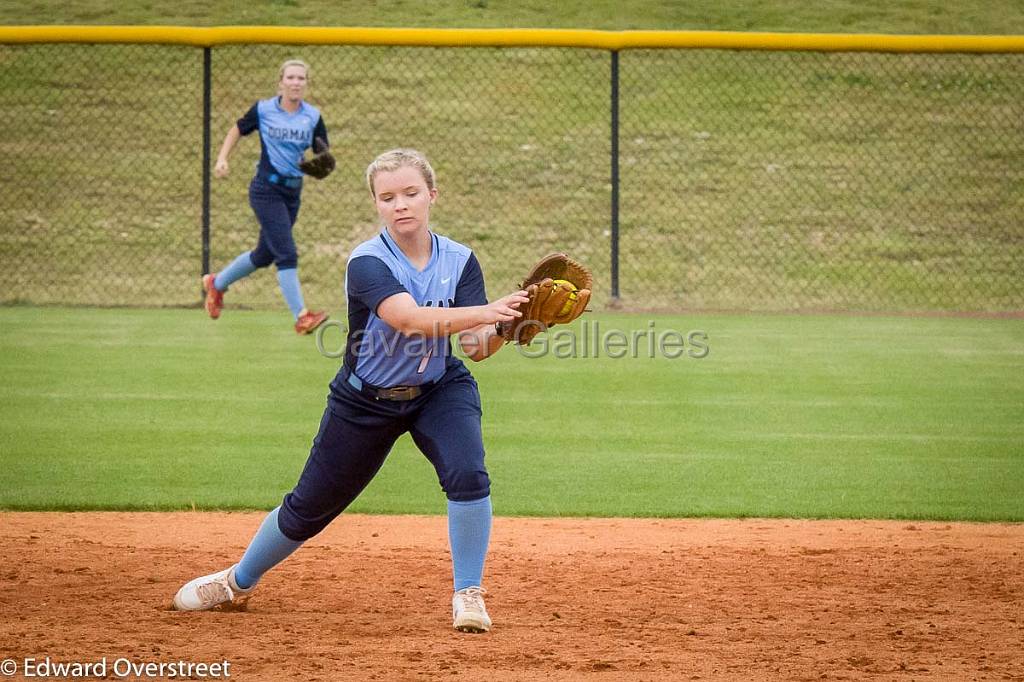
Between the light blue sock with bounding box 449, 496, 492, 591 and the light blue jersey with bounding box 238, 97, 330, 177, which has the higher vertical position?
the light blue jersey with bounding box 238, 97, 330, 177

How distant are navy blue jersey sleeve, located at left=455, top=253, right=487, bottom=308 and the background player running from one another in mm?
6352

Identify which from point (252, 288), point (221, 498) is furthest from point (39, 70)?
point (221, 498)

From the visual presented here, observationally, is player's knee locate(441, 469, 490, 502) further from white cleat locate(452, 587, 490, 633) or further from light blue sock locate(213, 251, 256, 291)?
light blue sock locate(213, 251, 256, 291)

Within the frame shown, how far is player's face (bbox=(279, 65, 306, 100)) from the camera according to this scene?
1044 centimetres

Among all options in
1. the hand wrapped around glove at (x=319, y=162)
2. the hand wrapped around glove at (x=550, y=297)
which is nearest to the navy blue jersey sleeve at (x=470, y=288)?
the hand wrapped around glove at (x=550, y=297)

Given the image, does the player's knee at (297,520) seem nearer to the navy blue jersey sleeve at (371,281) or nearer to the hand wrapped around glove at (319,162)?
the navy blue jersey sleeve at (371,281)

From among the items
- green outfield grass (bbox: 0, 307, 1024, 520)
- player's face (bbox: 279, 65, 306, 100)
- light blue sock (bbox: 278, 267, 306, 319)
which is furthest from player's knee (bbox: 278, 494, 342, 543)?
player's face (bbox: 279, 65, 306, 100)

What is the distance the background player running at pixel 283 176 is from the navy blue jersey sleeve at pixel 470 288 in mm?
6352

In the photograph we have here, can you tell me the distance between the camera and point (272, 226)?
10531mm

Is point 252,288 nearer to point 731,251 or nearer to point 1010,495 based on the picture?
point 731,251

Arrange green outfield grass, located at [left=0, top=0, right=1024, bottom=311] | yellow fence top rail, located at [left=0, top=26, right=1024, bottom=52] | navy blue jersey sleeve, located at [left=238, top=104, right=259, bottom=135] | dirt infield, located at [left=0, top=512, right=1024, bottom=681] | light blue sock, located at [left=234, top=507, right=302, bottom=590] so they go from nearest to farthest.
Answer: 1. dirt infield, located at [left=0, top=512, right=1024, bottom=681]
2. light blue sock, located at [left=234, top=507, right=302, bottom=590]
3. navy blue jersey sleeve, located at [left=238, top=104, right=259, bottom=135]
4. yellow fence top rail, located at [left=0, top=26, right=1024, bottom=52]
5. green outfield grass, located at [left=0, top=0, right=1024, bottom=311]

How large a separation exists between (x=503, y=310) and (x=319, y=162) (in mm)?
7015

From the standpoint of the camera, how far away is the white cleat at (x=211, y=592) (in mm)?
4457

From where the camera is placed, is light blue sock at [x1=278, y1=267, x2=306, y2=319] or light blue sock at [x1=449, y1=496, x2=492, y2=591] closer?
light blue sock at [x1=449, y1=496, x2=492, y2=591]
